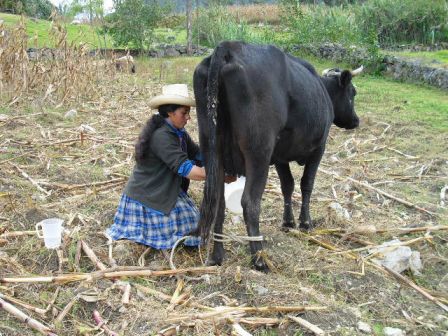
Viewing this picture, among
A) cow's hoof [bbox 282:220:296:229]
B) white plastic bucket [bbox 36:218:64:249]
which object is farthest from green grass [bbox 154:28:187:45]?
white plastic bucket [bbox 36:218:64:249]

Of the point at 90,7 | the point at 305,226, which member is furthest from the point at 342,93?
the point at 90,7

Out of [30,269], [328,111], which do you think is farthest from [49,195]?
[328,111]

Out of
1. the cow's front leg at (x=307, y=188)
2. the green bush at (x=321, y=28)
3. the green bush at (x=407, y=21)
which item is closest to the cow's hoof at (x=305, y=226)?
the cow's front leg at (x=307, y=188)

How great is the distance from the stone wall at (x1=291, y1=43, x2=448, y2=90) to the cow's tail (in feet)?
34.5

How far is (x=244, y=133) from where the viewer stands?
3.96m

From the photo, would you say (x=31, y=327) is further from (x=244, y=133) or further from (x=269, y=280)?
(x=244, y=133)

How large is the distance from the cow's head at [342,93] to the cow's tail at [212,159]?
2004 mm

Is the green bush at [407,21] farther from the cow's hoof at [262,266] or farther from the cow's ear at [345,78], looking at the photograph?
the cow's hoof at [262,266]

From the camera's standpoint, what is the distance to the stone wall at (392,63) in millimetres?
13305

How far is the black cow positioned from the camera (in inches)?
154

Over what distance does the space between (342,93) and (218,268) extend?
2.58 metres

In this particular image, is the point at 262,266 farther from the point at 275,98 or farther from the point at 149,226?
the point at 275,98

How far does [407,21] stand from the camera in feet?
62.4

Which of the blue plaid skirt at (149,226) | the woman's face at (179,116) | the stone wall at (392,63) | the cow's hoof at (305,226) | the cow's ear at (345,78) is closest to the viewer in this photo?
the woman's face at (179,116)
